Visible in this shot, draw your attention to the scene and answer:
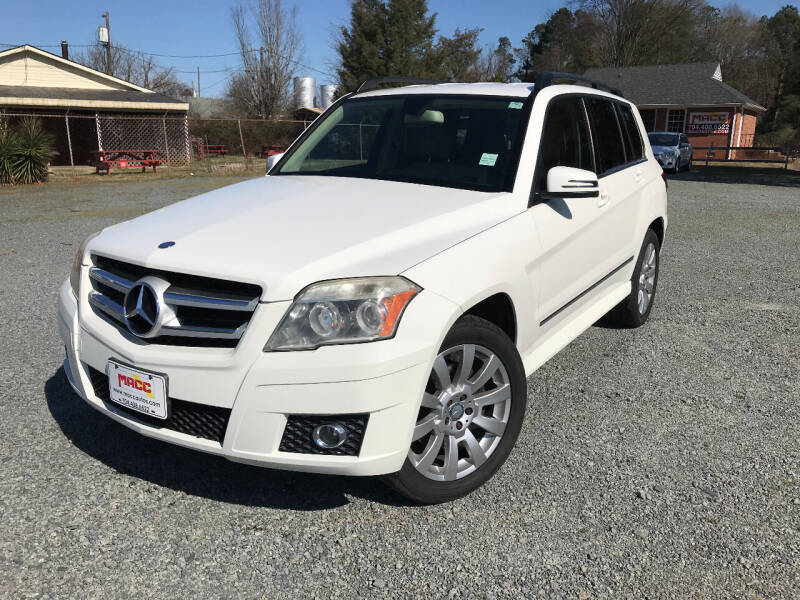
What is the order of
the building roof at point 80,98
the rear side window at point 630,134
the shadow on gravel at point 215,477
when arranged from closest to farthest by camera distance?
the shadow on gravel at point 215,477
the rear side window at point 630,134
the building roof at point 80,98

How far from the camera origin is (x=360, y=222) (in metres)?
3.02

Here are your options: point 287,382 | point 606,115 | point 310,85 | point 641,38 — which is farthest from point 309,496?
point 310,85

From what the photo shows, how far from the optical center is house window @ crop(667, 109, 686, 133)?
44.7 m

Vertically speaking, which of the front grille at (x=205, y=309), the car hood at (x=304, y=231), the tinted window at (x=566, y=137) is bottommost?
the front grille at (x=205, y=309)

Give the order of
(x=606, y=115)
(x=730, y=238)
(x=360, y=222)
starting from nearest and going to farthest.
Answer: (x=360, y=222)
(x=606, y=115)
(x=730, y=238)

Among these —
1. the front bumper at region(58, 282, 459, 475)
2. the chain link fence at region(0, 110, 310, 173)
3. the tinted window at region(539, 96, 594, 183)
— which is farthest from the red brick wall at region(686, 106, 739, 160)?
the front bumper at region(58, 282, 459, 475)

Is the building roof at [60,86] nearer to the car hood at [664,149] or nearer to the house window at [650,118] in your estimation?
the car hood at [664,149]

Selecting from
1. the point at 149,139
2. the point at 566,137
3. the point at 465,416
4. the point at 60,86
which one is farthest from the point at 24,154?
the point at 465,416

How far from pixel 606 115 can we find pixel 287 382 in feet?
11.2

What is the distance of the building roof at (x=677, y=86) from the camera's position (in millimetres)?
43438

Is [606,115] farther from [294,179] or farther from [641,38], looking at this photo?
[641,38]

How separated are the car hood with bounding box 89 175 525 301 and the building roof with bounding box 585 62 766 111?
1737 inches

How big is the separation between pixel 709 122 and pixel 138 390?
47.4 metres

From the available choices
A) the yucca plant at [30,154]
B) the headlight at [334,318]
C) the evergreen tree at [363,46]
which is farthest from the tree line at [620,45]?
the headlight at [334,318]
